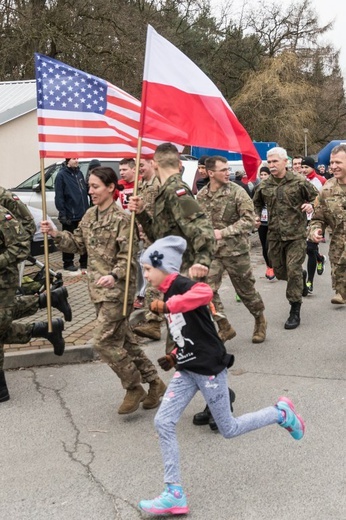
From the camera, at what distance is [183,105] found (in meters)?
5.17

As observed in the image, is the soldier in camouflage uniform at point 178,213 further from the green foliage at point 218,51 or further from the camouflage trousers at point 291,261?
the green foliage at point 218,51

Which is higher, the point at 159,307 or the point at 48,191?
the point at 159,307

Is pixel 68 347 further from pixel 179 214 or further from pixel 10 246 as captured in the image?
pixel 179 214

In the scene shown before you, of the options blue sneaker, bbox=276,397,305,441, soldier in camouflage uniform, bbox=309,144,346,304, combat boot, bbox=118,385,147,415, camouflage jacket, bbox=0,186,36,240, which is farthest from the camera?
soldier in camouflage uniform, bbox=309,144,346,304

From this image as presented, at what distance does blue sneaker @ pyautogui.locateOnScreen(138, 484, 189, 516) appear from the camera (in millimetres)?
3406

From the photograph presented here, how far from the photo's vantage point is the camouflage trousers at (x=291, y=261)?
24.2ft

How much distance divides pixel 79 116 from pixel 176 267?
2.38 m

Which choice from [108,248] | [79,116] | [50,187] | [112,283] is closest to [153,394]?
A: [112,283]

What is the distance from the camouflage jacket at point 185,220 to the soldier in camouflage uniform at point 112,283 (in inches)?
11.2

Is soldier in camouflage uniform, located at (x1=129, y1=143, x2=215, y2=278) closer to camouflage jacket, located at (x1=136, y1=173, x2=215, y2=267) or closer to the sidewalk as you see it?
camouflage jacket, located at (x1=136, y1=173, x2=215, y2=267)

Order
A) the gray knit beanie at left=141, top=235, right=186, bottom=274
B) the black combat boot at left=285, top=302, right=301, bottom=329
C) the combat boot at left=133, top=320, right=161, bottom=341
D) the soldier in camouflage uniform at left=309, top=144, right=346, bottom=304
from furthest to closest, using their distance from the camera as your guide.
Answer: the black combat boot at left=285, top=302, right=301, bottom=329 < the combat boot at left=133, top=320, right=161, bottom=341 < the soldier in camouflage uniform at left=309, top=144, right=346, bottom=304 < the gray knit beanie at left=141, top=235, right=186, bottom=274

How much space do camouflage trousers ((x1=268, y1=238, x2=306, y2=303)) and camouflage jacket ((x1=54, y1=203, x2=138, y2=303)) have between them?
2.94m

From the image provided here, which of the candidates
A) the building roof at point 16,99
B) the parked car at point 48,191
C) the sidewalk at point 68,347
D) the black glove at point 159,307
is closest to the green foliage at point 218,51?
the building roof at point 16,99

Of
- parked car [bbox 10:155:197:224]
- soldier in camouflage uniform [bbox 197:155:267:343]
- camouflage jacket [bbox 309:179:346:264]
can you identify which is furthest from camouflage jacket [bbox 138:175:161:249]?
parked car [bbox 10:155:197:224]
